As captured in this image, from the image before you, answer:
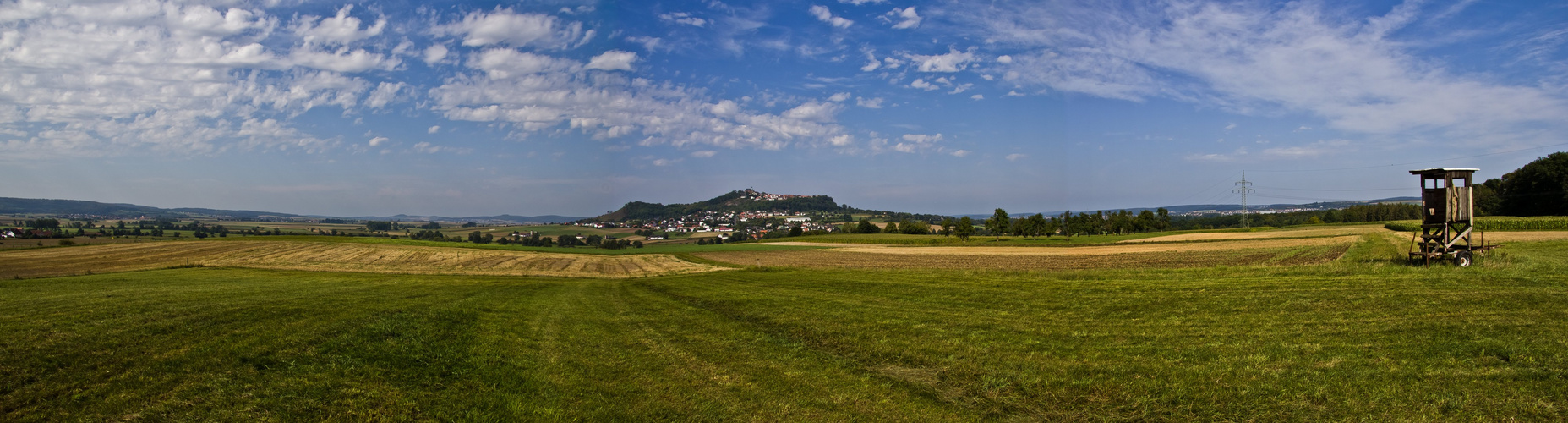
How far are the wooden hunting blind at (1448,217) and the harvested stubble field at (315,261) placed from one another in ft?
123

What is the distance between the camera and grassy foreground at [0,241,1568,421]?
6.98m

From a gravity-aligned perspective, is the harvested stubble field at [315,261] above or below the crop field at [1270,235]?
below

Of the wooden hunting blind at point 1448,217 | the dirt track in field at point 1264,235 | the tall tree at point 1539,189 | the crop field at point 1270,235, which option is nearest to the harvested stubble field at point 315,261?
the wooden hunting blind at point 1448,217

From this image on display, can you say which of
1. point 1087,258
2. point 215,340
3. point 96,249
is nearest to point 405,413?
point 215,340

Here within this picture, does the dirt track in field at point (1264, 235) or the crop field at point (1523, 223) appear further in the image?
the dirt track in field at point (1264, 235)

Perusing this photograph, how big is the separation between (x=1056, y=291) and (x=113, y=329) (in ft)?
64.2

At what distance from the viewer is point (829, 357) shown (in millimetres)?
10539

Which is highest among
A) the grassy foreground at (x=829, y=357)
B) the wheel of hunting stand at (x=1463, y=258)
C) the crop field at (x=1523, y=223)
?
the crop field at (x=1523, y=223)

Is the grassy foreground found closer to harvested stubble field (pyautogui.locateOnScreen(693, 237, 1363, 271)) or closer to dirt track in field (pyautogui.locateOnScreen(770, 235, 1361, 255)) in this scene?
harvested stubble field (pyautogui.locateOnScreen(693, 237, 1363, 271))

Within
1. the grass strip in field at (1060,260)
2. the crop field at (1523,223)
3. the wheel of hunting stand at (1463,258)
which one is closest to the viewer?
the wheel of hunting stand at (1463,258)

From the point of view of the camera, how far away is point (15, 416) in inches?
229

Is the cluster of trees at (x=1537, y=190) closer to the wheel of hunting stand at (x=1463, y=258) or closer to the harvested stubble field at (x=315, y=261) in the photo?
the wheel of hunting stand at (x=1463, y=258)

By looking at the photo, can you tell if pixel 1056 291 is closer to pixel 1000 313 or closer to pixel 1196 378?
pixel 1000 313

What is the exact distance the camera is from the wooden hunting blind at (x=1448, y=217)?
19.0m
